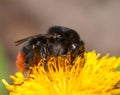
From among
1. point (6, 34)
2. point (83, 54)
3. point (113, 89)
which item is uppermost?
point (6, 34)

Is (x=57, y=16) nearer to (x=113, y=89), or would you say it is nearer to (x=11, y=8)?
(x=11, y=8)

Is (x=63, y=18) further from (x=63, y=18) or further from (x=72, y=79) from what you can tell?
(x=72, y=79)

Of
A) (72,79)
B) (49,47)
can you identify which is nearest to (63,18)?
(49,47)

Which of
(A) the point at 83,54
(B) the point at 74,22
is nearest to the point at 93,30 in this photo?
(B) the point at 74,22

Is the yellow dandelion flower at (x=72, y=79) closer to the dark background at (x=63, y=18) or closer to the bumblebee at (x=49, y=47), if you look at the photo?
the bumblebee at (x=49, y=47)

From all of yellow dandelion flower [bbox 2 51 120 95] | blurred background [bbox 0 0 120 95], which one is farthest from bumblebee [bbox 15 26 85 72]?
blurred background [bbox 0 0 120 95]

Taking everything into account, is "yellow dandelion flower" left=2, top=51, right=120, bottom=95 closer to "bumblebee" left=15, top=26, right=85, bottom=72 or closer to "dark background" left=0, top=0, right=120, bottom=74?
"bumblebee" left=15, top=26, right=85, bottom=72

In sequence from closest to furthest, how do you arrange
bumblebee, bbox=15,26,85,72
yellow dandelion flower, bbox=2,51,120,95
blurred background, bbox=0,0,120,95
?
yellow dandelion flower, bbox=2,51,120,95
bumblebee, bbox=15,26,85,72
blurred background, bbox=0,0,120,95
